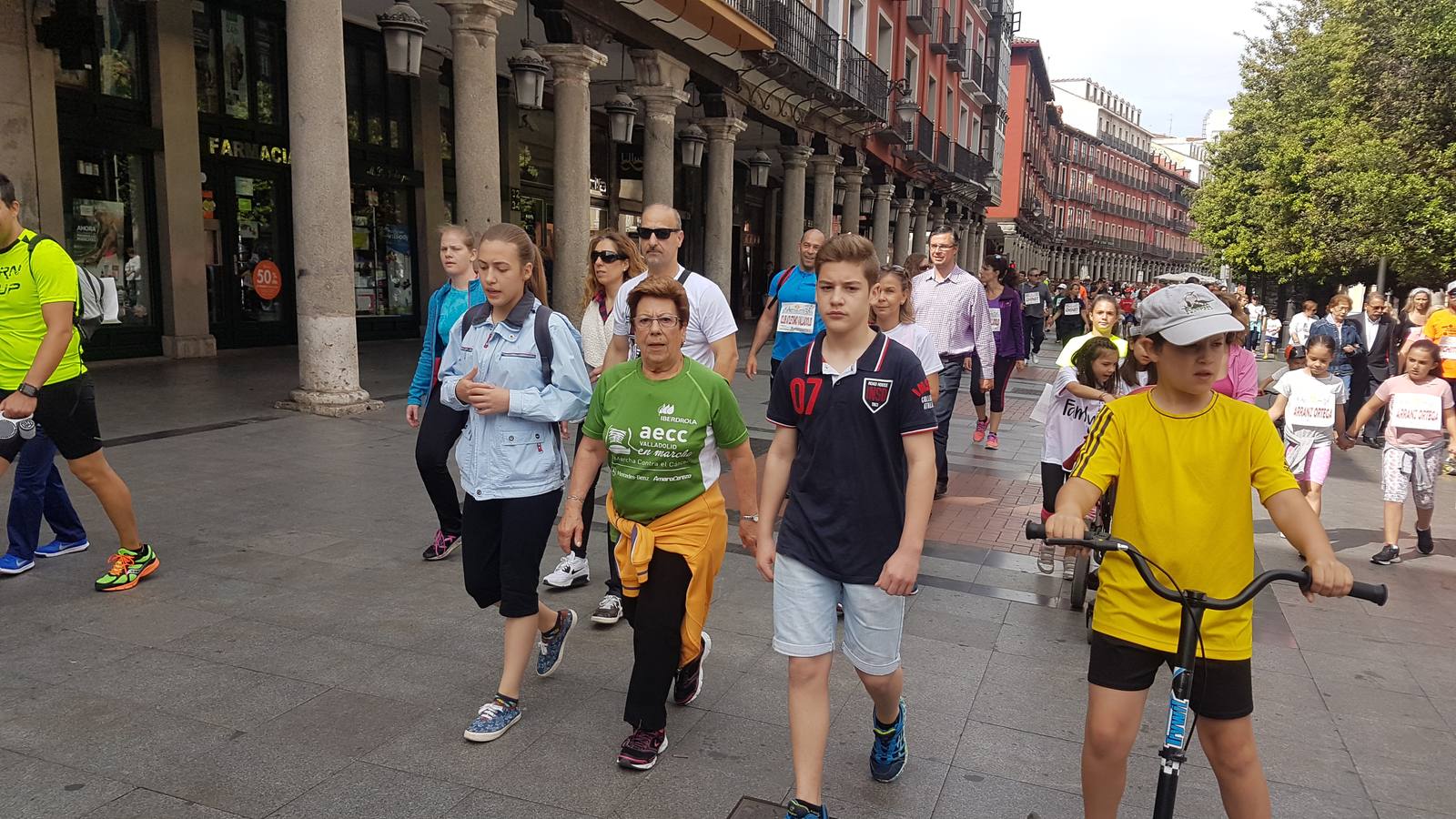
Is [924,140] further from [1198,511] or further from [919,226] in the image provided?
[1198,511]

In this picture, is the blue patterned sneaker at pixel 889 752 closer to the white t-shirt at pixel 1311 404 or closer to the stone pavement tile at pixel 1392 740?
the stone pavement tile at pixel 1392 740

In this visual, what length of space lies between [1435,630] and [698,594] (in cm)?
416

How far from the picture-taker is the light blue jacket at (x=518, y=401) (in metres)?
3.43

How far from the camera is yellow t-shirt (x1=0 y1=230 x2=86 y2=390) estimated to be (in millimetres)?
4348

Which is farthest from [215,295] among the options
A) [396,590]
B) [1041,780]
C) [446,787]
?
[1041,780]

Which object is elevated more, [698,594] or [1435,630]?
[698,594]

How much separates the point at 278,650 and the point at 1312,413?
6.31 meters

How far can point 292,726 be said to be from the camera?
336 cm

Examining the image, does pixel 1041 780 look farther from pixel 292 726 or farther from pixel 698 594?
pixel 292 726

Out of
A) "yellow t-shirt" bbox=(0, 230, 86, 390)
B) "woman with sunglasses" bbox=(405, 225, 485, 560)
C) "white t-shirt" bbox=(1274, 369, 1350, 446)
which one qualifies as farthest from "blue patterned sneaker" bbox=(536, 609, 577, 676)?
"white t-shirt" bbox=(1274, 369, 1350, 446)

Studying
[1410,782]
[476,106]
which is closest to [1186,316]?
[1410,782]

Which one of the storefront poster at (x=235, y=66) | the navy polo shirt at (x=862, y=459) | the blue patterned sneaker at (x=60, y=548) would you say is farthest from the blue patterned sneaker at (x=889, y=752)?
the storefront poster at (x=235, y=66)

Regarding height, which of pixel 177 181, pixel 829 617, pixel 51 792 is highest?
pixel 177 181

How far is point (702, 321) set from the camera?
4.39 meters
